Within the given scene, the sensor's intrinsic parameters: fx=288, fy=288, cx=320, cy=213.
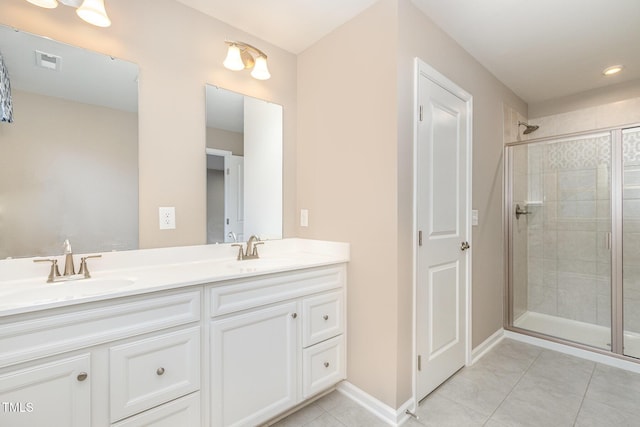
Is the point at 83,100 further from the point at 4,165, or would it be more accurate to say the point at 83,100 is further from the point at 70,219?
A: the point at 70,219

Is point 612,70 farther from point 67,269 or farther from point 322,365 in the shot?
point 67,269

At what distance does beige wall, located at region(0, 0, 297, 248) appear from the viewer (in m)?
1.48

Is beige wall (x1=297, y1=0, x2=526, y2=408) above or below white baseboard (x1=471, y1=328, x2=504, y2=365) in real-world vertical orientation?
above

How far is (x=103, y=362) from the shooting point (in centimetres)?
104

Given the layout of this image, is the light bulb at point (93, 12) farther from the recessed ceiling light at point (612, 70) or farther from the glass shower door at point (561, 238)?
the recessed ceiling light at point (612, 70)

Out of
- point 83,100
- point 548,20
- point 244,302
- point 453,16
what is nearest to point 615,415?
point 244,302

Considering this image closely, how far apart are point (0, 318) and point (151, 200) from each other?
815 millimetres

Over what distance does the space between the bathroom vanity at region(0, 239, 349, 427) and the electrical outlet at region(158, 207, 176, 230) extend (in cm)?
14

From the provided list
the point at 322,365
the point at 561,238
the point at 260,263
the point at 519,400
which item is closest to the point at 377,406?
the point at 322,365

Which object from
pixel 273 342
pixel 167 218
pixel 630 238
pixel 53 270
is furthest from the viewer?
pixel 630 238

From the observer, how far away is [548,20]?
5.98ft

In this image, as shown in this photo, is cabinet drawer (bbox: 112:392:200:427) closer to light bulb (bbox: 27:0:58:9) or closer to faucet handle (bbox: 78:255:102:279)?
faucet handle (bbox: 78:255:102:279)

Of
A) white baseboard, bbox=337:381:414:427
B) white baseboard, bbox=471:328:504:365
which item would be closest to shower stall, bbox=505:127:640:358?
white baseboard, bbox=471:328:504:365

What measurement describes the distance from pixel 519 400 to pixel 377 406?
91 cm
